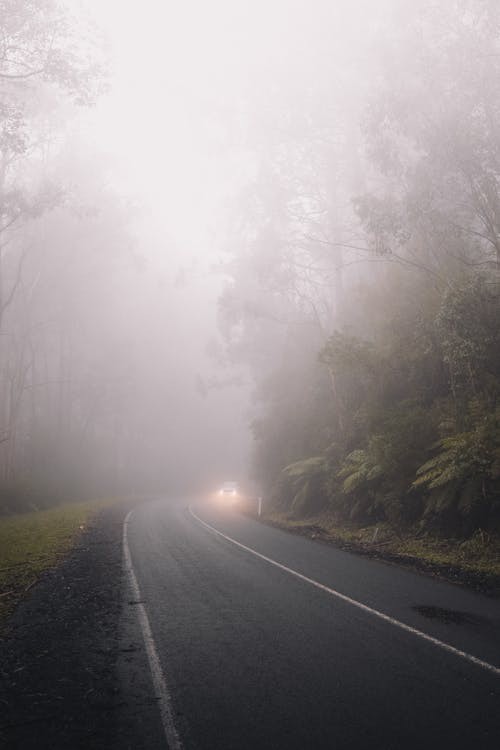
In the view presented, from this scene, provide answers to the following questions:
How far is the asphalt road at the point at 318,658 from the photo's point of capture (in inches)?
137

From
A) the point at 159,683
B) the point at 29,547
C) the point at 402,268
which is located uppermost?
the point at 402,268

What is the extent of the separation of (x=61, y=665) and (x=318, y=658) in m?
2.73

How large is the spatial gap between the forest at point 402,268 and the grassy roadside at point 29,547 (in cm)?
847

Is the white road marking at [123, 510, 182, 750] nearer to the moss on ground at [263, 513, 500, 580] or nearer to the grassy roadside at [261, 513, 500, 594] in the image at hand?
the grassy roadside at [261, 513, 500, 594]

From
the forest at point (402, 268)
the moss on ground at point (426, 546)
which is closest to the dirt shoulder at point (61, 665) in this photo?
the moss on ground at point (426, 546)

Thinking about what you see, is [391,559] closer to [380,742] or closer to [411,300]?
[380,742]

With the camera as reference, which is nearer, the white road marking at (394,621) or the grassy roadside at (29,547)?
the white road marking at (394,621)

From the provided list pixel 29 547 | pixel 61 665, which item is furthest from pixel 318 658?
pixel 29 547

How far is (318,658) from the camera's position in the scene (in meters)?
4.81

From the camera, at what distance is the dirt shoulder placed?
351 cm

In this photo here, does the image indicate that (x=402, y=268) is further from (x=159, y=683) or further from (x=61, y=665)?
(x=61, y=665)

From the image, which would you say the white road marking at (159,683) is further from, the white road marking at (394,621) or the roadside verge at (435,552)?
the roadside verge at (435,552)

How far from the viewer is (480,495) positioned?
31.4ft

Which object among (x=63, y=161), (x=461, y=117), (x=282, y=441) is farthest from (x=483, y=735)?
(x=63, y=161)
